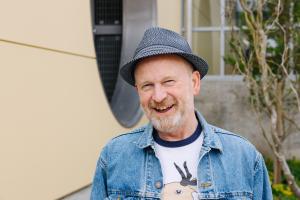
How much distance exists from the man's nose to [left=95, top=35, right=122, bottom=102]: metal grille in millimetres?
6625

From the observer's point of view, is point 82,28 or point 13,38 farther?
point 82,28

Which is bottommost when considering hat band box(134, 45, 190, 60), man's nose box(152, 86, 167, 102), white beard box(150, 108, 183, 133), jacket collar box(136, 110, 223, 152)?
jacket collar box(136, 110, 223, 152)

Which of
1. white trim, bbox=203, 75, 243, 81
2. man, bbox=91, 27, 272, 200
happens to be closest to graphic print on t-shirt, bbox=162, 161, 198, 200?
man, bbox=91, 27, 272, 200

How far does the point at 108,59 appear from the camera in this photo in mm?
8766

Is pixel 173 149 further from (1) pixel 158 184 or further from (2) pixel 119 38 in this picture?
(2) pixel 119 38

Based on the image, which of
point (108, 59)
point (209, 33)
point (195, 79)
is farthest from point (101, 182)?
point (209, 33)

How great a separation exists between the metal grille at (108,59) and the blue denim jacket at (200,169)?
6439 mm

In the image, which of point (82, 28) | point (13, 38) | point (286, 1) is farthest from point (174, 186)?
point (286, 1)

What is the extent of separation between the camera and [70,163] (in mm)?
4938

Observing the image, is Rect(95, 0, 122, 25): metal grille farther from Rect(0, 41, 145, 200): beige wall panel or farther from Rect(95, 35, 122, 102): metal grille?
Rect(0, 41, 145, 200): beige wall panel

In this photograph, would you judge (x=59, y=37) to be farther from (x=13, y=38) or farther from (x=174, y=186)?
(x=174, y=186)

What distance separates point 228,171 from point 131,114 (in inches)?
223

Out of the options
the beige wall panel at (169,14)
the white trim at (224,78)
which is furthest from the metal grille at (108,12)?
the white trim at (224,78)

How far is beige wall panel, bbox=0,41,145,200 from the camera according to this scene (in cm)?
394
